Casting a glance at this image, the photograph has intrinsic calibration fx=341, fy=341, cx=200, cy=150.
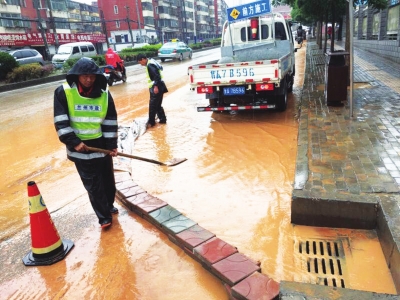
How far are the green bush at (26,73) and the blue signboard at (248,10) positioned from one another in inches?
509

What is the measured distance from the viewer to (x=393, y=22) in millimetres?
16078

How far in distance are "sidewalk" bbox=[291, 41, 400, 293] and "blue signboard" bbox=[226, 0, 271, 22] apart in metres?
2.80

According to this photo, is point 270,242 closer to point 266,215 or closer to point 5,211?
point 266,215

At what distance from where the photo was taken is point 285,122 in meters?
7.21

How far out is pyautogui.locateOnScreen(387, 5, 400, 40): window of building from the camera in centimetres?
1552

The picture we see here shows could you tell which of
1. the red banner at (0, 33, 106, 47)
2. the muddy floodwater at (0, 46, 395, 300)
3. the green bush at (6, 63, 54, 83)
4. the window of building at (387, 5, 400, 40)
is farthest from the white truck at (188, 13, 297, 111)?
the red banner at (0, 33, 106, 47)

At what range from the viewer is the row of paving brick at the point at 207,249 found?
2461 mm

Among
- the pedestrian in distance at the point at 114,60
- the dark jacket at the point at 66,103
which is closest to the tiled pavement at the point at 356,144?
the dark jacket at the point at 66,103

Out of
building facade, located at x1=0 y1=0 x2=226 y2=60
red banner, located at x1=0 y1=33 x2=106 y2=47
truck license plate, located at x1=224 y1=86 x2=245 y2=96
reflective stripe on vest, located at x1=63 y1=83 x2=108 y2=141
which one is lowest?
truck license plate, located at x1=224 y1=86 x2=245 y2=96

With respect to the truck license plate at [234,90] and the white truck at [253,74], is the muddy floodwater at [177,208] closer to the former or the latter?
the white truck at [253,74]

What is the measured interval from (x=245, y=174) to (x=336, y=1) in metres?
9.01

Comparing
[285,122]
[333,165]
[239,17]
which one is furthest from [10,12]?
[333,165]

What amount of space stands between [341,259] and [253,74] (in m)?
4.68

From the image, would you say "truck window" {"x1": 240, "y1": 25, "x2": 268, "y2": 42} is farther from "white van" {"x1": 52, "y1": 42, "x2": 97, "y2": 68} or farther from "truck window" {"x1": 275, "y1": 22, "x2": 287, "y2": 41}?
"white van" {"x1": 52, "y1": 42, "x2": 97, "y2": 68}
